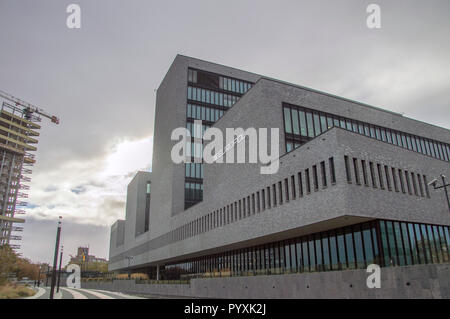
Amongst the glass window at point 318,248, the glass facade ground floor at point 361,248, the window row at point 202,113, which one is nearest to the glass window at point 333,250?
the glass facade ground floor at point 361,248

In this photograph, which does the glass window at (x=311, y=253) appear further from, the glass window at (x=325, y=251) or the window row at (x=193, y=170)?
the window row at (x=193, y=170)

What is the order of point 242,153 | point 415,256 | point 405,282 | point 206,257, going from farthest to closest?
point 206,257
point 242,153
point 415,256
point 405,282

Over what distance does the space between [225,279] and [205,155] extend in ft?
65.0

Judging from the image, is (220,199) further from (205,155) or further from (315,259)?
(315,259)

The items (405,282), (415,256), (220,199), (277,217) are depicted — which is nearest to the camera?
(405,282)

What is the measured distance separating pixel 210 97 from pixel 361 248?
4797cm

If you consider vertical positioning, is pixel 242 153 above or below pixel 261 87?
below

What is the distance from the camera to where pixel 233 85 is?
68438 millimetres

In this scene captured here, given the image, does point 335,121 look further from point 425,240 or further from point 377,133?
point 425,240

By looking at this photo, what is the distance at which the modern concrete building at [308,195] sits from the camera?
80.1ft

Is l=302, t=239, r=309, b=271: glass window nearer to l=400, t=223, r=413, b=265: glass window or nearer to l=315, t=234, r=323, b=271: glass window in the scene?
l=315, t=234, r=323, b=271: glass window

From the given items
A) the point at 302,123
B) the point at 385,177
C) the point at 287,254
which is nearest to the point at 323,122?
the point at 302,123

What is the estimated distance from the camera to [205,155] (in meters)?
49.0
